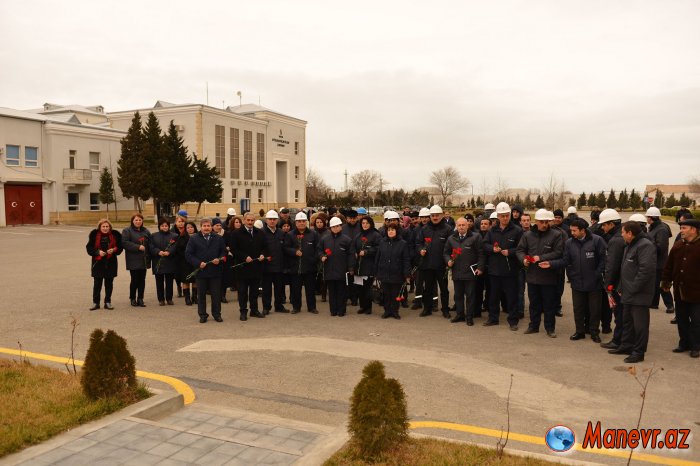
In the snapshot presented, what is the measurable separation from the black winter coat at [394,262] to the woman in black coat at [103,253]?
5.30 meters

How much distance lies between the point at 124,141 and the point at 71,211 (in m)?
7.75

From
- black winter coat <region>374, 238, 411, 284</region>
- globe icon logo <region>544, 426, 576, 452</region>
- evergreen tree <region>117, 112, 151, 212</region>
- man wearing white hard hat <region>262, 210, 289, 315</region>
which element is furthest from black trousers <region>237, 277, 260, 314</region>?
evergreen tree <region>117, 112, 151, 212</region>

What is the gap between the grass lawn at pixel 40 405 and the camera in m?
4.57

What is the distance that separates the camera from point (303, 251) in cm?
1084

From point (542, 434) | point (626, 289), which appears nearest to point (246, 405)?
point (542, 434)

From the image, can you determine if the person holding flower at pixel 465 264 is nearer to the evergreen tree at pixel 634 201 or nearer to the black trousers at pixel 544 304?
the black trousers at pixel 544 304

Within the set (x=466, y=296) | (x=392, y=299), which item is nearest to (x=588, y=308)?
(x=466, y=296)

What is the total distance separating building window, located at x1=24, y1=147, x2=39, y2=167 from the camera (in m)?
44.0

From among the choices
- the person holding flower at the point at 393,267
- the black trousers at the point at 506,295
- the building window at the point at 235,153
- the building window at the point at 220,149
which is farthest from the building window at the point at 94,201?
the black trousers at the point at 506,295

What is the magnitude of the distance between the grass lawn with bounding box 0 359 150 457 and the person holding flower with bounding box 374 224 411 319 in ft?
Result: 18.5

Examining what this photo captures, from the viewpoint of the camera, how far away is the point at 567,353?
307 inches

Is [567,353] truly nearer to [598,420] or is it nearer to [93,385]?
[598,420]

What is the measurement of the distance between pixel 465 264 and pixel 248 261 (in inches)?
159

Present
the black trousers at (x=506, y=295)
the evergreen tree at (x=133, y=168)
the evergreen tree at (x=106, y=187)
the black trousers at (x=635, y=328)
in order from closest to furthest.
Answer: the black trousers at (x=635, y=328)
the black trousers at (x=506, y=295)
the evergreen tree at (x=106, y=187)
the evergreen tree at (x=133, y=168)
